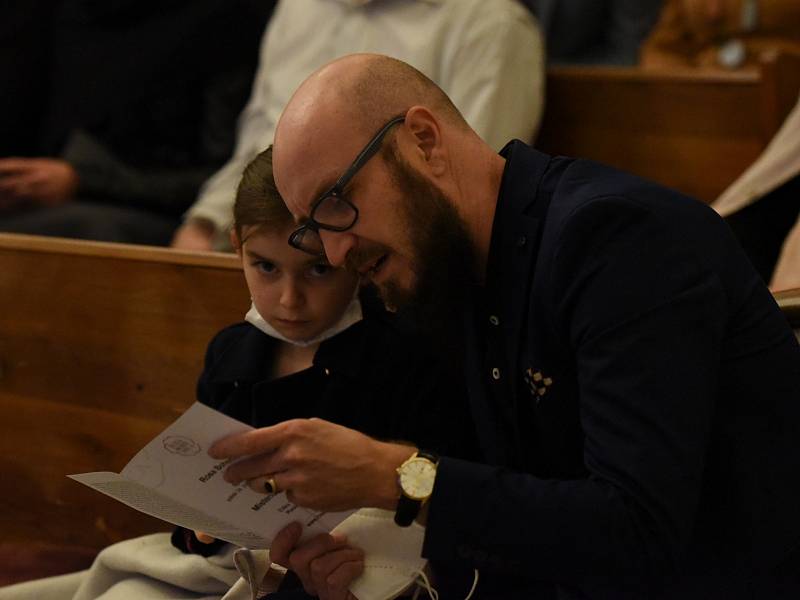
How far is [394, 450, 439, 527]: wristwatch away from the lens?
3.88ft

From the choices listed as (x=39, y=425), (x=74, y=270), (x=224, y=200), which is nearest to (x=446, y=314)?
(x=74, y=270)

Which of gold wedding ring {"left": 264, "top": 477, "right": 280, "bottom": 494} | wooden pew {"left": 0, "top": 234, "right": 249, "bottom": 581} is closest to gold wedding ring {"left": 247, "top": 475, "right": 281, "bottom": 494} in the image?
gold wedding ring {"left": 264, "top": 477, "right": 280, "bottom": 494}

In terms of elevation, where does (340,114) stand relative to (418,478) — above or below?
above

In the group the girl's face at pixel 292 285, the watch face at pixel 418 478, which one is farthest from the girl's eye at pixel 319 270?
Answer: the watch face at pixel 418 478

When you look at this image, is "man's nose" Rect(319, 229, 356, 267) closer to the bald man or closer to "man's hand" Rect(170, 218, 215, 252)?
the bald man

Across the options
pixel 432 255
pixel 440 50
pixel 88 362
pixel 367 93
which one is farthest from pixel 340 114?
pixel 440 50

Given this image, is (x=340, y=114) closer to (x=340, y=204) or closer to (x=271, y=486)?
(x=340, y=204)

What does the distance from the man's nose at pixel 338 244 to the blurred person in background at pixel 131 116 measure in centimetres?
177

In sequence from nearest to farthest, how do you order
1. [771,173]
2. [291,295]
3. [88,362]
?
1. [291,295]
2. [88,362]
3. [771,173]

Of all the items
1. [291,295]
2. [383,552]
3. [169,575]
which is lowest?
[169,575]

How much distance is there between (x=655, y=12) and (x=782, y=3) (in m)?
0.46

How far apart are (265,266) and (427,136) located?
0.39 m

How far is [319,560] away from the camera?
4.57 ft

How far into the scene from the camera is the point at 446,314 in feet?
4.47
